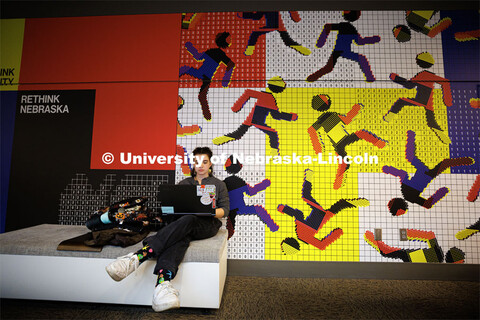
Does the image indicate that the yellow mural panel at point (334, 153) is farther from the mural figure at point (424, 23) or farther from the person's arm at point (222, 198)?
the mural figure at point (424, 23)

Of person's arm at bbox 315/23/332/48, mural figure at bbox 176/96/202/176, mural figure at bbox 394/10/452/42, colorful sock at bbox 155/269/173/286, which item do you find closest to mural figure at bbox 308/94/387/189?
person's arm at bbox 315/23/332/48

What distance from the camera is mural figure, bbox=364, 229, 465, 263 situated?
91.9 inches

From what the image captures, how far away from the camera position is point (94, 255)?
Answer: 1693 millimetres

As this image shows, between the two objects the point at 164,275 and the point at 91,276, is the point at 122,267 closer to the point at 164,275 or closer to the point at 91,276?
the point at 164,275

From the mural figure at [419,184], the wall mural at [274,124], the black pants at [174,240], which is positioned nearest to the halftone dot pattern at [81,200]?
the wall mural at [274,124]

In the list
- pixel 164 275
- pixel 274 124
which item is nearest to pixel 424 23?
pixel 274 124

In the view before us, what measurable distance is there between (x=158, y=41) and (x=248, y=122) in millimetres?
1341

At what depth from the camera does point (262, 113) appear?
2.52m

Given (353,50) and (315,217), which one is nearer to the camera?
(315,217)

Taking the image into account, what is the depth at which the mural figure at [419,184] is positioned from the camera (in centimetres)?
239

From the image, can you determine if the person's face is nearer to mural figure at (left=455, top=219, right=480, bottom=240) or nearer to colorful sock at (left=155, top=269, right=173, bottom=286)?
colorful sock at (left=155, top=269, right=173, bottom=286)

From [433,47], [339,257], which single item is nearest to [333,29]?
[433,47]

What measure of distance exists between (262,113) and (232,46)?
805 millimetres

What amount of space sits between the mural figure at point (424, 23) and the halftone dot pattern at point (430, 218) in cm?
152
